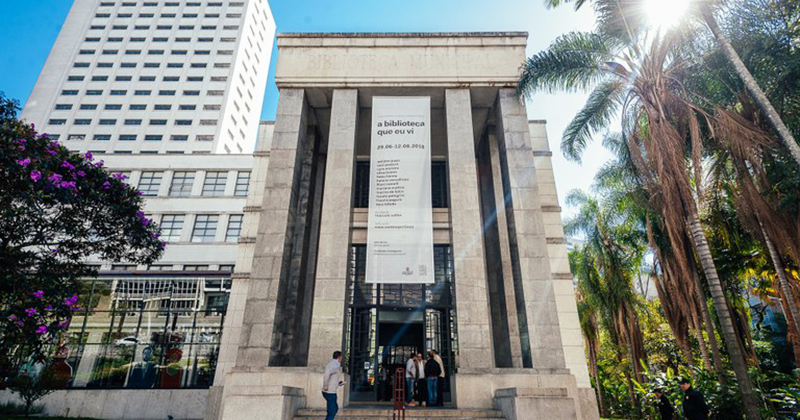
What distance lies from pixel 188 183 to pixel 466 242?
100ft

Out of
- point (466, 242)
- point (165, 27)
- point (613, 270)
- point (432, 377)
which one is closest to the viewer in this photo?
point (432, 377)

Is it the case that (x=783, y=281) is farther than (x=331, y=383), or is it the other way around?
(x=783, y=281)

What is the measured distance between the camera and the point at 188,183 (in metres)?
35.1

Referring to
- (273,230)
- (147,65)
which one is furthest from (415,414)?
(147,65)

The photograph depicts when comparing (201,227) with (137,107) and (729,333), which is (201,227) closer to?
(137,107)

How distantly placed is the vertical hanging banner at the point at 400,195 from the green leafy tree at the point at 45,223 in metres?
8.04

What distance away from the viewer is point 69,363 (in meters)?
15.9

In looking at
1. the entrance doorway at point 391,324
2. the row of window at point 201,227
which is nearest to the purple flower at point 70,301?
the entrance doorway at point 391,324

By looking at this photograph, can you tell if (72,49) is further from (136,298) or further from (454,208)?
(454,208)

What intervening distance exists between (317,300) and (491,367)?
5.52 m

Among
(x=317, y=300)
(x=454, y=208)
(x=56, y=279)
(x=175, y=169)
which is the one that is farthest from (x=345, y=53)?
(x=175, y=169)

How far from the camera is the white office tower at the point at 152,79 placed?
54.4 metres

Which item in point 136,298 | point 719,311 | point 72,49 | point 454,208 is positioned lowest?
point 719,311

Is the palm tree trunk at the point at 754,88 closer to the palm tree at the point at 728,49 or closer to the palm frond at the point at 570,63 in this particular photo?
the palm tree at the point at 728,49
